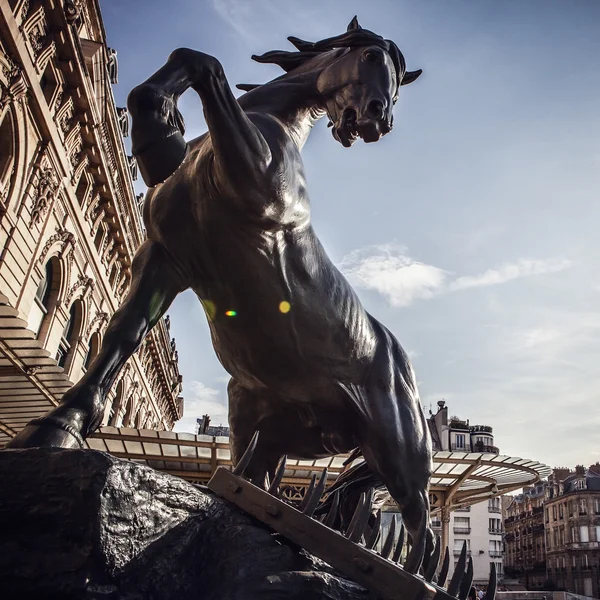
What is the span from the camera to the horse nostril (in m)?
2.46

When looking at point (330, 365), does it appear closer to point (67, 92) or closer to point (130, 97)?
point (130, 97)

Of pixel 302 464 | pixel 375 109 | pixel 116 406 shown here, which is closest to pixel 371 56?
pixel 375 109

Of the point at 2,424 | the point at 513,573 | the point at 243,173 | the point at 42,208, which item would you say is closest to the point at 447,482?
the point at 2,424

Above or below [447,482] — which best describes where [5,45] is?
above

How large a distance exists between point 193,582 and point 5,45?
14171mm

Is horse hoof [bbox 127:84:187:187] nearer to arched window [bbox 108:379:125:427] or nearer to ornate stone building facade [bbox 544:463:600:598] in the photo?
arched window [bbox 108:379:125:427]

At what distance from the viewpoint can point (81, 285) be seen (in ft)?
58.2

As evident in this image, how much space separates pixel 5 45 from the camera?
41.4ft

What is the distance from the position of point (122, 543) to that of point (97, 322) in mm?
19107

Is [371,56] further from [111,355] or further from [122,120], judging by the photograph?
[122,120]

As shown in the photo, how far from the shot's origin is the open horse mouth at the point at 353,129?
8.12 feet

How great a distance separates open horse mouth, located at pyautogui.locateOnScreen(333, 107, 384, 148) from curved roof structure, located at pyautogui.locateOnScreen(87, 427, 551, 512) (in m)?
9.80

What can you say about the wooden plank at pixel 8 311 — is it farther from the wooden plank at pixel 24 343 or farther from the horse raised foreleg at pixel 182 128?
the horse raised foreleg at pixel 182 128

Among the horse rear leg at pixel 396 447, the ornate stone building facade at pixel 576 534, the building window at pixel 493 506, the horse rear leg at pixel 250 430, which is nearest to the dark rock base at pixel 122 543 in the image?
the horse rear leg at pixel 396 447
